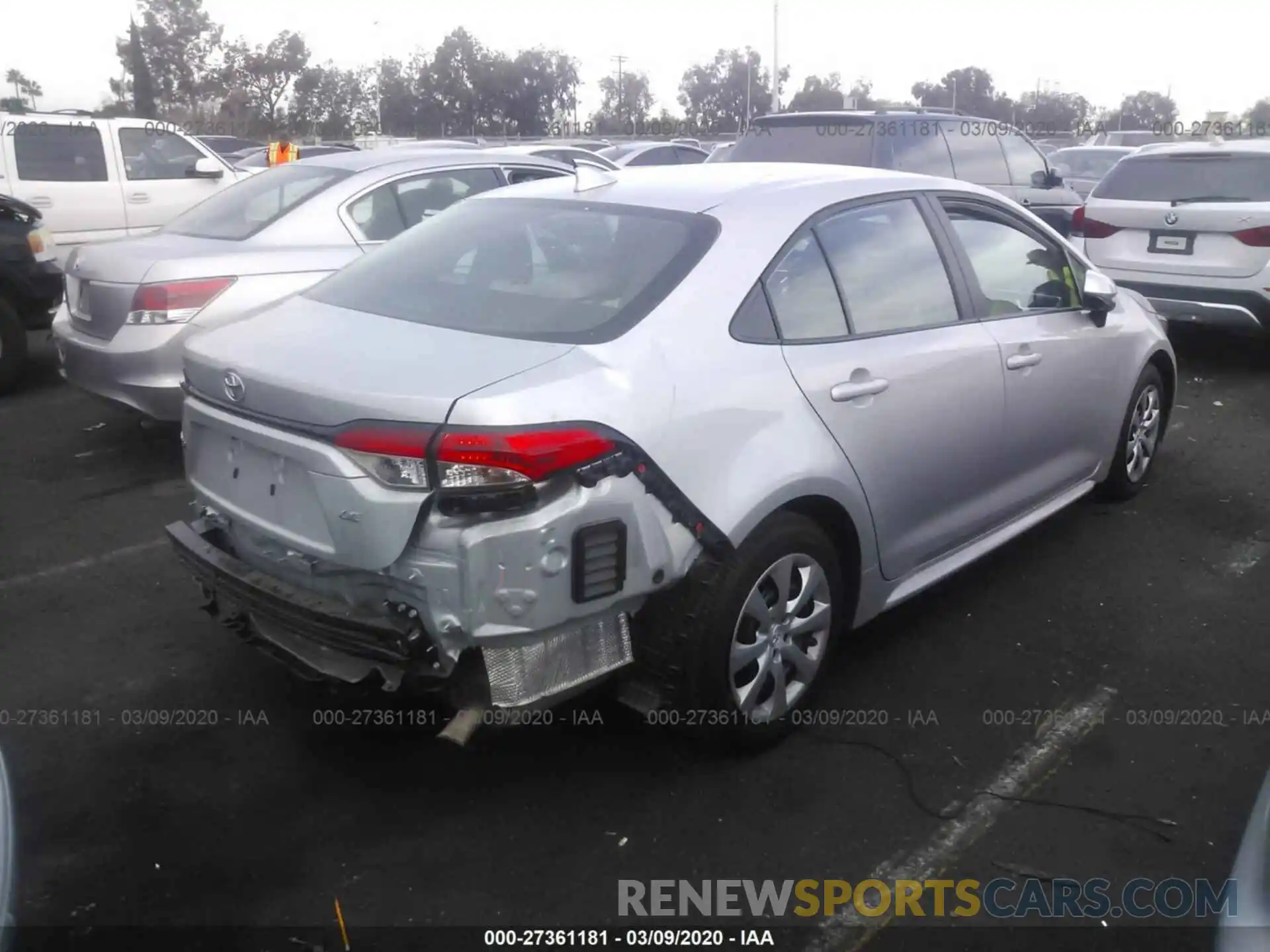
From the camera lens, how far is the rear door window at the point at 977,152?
9.58 meters

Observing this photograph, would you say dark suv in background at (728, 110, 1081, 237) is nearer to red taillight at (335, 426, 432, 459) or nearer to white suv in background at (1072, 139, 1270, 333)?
white suv in background at (1072, 139, 1270, 333)

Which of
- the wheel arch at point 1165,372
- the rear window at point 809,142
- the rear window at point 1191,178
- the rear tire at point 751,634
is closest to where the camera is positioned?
the rear tire at point 751,634

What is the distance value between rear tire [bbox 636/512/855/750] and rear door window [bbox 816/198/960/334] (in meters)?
0.81

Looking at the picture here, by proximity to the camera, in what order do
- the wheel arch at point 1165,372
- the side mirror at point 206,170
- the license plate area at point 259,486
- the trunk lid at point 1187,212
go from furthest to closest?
the side mirror at point 206,170, the trunk lid at point 1187,212, the wheel arch at point 1165,372, the license plate area at point 259,486

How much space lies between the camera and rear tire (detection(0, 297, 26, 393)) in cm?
762

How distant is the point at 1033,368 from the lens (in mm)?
4289

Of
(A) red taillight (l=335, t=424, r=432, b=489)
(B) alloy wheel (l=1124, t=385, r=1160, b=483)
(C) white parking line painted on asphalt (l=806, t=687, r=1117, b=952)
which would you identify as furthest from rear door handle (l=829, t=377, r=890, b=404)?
(B) alloy wheel (l=1124, t=385, r=1160, b=483)

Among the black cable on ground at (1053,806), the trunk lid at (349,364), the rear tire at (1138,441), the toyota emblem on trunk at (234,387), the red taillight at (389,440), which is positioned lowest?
the black cable on ground at (1053,806)

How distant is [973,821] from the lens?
314 cm

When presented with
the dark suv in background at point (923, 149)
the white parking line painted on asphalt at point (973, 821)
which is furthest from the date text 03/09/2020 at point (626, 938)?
the dark suv in background at point (923, 149)

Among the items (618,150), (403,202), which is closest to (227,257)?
(403,202)

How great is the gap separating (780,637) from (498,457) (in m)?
1.16

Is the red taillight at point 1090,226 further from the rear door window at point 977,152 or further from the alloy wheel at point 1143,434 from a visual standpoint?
the alloy wheel at point 1143,434

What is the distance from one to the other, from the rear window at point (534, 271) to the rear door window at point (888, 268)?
0.54 m
